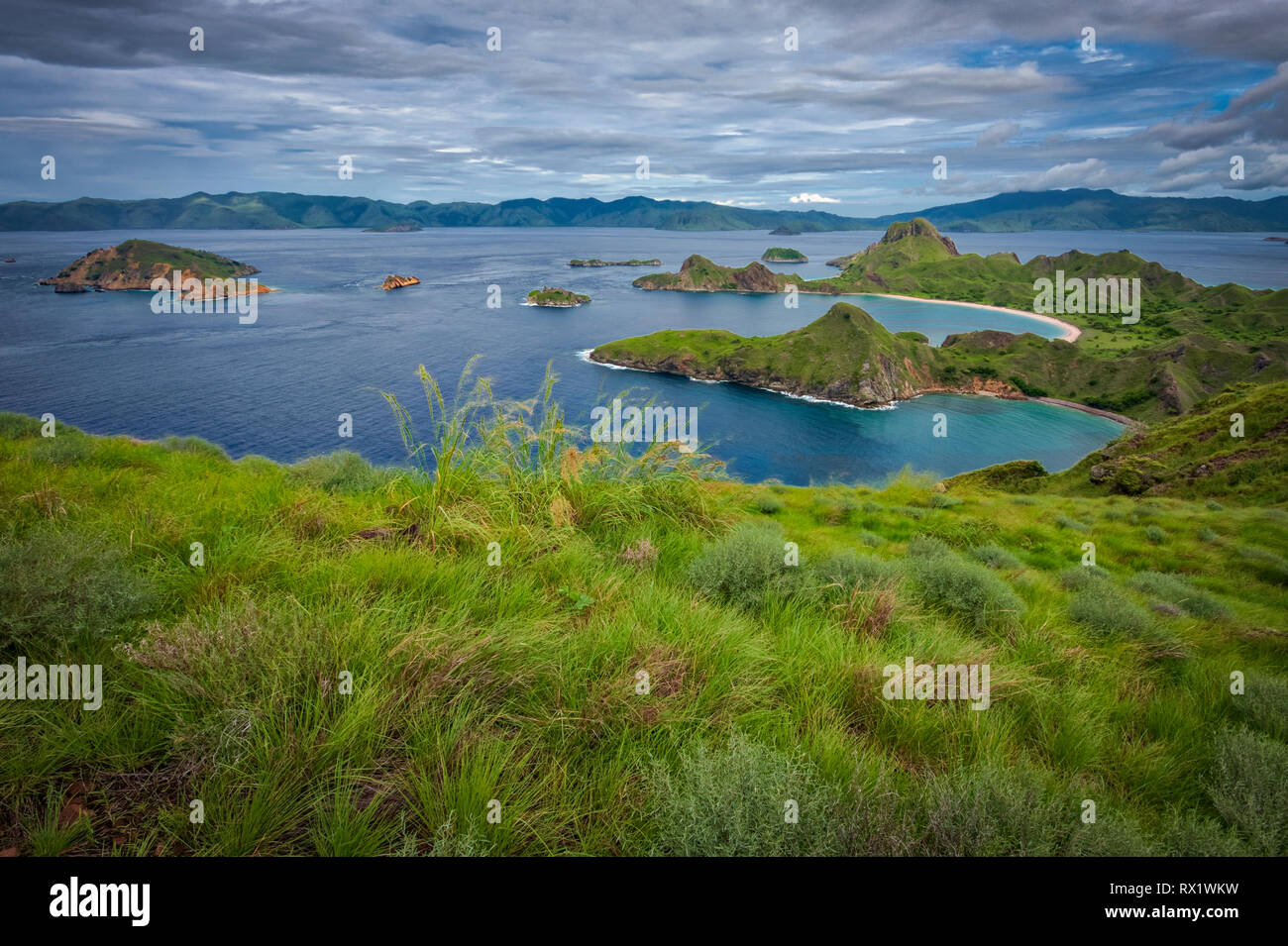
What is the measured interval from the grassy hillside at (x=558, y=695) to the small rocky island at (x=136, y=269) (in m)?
190

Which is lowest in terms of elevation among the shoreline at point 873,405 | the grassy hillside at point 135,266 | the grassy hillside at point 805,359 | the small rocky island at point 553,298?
the shoreline at point 873,405

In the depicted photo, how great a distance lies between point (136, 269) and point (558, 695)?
212545mm

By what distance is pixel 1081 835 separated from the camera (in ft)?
9.71

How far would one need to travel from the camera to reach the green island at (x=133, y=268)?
148500 mm

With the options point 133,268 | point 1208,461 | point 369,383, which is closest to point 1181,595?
point 1208,461

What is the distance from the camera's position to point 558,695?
3.65m

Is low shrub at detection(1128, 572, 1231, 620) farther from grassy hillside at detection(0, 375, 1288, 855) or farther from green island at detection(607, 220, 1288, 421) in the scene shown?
green island at detection(607, 220, 1288, 421)

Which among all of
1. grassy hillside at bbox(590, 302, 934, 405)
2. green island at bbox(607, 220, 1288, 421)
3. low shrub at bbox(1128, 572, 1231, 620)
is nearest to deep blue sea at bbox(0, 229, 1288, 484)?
grassy hillside at bbox(590, 302, 934, 405)

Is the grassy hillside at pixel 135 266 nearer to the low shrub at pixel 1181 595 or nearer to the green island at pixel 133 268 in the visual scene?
the green island at pixel 133 268

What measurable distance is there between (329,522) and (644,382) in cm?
11733

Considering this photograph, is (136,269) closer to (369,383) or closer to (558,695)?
(369,383)

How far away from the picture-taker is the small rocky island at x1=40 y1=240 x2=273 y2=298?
488ft

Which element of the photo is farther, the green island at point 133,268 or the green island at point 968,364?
the green island at point 133,268

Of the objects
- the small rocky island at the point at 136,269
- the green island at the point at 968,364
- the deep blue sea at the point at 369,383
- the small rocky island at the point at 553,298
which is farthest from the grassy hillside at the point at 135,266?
the green island at the point at 968,364
